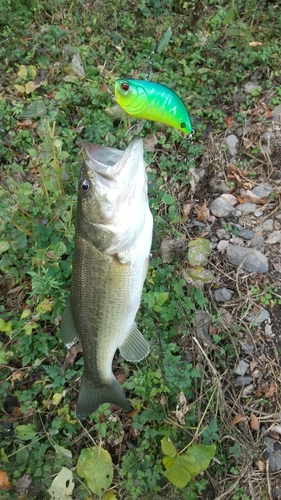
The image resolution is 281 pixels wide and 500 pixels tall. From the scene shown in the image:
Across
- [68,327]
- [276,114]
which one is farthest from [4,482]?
[276,114]

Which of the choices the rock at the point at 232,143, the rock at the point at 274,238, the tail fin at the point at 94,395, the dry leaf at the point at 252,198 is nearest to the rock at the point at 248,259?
the rock at the point at 274,238

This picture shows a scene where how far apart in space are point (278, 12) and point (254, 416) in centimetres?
430

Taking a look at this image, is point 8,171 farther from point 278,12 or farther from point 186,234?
point 278,12

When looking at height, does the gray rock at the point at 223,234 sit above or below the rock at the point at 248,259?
above

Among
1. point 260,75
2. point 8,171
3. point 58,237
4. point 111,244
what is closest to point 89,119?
point 8,171

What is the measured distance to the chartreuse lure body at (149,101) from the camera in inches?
66.4

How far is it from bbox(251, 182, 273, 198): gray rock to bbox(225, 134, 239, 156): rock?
441 mm

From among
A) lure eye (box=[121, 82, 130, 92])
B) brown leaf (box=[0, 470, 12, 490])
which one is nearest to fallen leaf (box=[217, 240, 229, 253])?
lure eye (box=[121, 82, 130, 92])

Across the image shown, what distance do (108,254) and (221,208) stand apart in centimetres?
195

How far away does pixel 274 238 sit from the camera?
3.55 metres

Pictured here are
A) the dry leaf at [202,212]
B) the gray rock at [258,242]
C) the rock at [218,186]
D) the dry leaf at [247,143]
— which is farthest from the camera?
the dry leaf at [247,143]

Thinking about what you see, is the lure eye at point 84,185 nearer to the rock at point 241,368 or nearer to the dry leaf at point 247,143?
the rock at point 241,368

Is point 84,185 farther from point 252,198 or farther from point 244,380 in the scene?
point 252,198

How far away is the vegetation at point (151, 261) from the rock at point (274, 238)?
0.40 m
